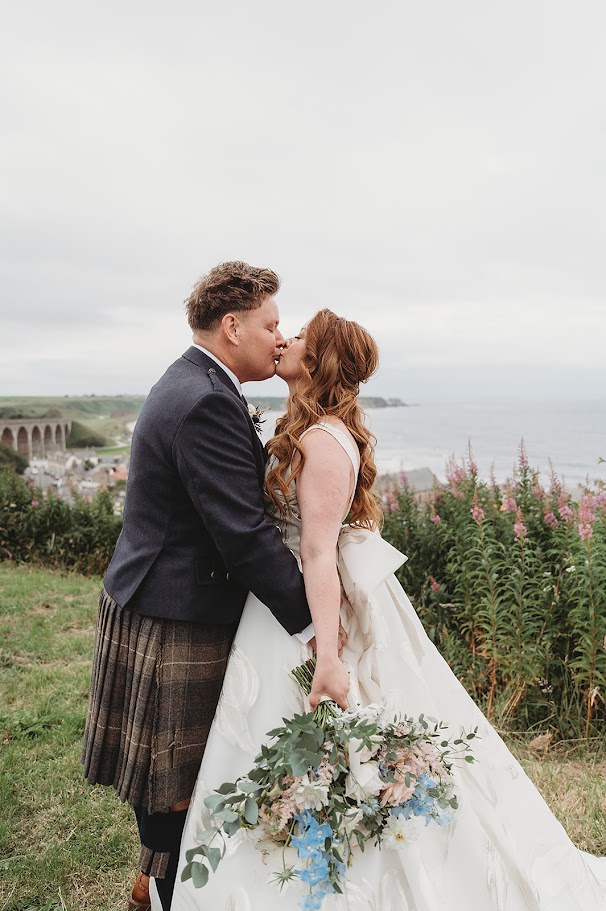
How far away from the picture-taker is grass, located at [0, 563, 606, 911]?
294cm

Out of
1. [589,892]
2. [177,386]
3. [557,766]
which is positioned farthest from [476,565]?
[177,386]

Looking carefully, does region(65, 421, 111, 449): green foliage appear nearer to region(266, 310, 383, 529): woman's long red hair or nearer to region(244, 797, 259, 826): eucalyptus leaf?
region(266, 310, 383, 529): woman's long red hair

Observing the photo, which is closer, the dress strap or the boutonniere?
the dress strap

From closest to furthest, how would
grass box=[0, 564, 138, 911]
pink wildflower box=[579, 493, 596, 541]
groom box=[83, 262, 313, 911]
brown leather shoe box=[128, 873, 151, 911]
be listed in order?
1. groom box=[83, 262, 313, 911]
2. brown leather shoe box=[128, 873, 151, 911]
3. grass box=[0, 564, 138, 911]
4. pink wildflower box=[579, 493, 596, 541]

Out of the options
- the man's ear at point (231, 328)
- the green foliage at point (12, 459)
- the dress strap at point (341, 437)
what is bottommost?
the green foliage at point (12, 459)

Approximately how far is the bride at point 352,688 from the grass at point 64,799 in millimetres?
970

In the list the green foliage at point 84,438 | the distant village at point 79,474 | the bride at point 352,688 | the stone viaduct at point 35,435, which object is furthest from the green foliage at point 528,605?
the green foliage at point 84,438

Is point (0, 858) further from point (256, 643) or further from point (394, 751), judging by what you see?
point (394, 751)

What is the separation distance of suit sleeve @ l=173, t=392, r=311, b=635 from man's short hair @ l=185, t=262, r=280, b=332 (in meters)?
0.38

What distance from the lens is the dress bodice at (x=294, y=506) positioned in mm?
2338

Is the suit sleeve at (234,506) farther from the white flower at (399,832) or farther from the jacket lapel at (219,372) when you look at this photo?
the white flower at (399,832)

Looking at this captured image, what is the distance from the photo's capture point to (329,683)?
2113mm

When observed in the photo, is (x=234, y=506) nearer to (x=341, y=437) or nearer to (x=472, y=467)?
(x=341, y=437)

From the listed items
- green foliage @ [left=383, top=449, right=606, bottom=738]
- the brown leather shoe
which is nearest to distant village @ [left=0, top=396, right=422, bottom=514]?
green foliage @ [left=383, top=449, right=606, bottom=738]
